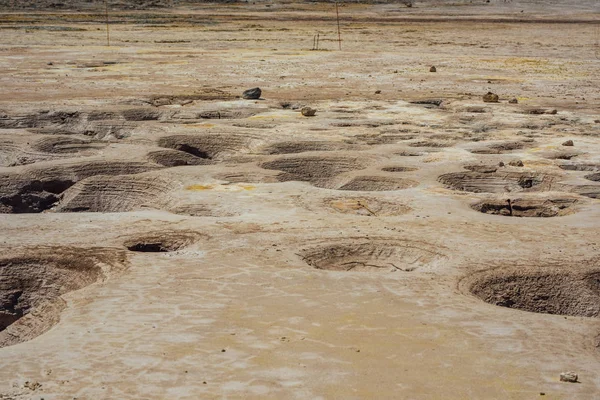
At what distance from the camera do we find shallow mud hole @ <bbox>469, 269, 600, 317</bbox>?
22.8ft

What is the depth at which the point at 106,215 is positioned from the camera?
876 centimetres

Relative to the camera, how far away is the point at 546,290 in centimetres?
709

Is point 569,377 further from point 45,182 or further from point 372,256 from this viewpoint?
point 45,182

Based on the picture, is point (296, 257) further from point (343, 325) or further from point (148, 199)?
point (148, 199)

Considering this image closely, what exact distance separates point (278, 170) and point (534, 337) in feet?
18.7

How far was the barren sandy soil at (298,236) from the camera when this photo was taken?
5.18 m

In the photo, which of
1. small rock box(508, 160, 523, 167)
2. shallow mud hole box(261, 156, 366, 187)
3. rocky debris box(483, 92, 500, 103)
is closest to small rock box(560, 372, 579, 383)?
shallow mud hole box(261, 156, 366, 187)

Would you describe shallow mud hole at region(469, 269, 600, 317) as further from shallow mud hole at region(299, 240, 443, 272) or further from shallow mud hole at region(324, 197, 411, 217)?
shallow mud hole at region(324, 197, 411, 217)

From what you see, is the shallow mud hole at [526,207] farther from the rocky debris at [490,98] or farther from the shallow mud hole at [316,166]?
the rocky debris at [490,98]

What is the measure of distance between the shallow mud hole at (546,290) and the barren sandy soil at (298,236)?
0.02m

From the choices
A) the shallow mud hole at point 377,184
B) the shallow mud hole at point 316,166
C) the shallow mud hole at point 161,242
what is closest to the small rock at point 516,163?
the shallow mud hole at point 377,184

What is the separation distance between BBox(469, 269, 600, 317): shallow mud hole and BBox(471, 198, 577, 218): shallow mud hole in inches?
90.1

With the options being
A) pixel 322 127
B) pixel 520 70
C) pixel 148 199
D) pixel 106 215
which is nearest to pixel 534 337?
pixel 106 215

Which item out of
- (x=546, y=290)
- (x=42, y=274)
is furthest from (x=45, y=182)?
(x=546, y=290)
